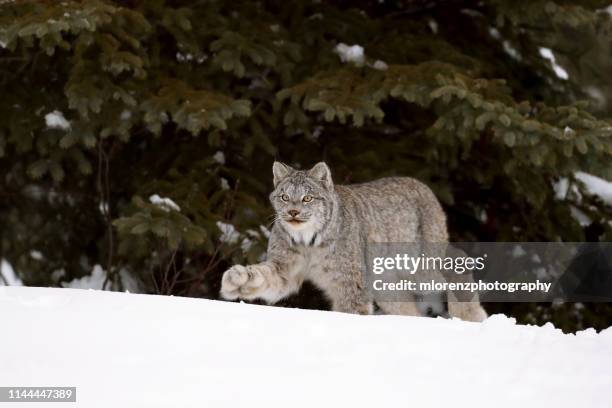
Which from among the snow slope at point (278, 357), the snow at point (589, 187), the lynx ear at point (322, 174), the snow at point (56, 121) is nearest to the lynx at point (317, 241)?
the lynx ear at point (322, 174)

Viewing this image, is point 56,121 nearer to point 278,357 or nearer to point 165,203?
point 165,203

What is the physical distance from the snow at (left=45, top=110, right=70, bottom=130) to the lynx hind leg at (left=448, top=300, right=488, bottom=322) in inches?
134

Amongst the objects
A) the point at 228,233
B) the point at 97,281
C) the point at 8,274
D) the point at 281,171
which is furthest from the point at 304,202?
the point at 8,274

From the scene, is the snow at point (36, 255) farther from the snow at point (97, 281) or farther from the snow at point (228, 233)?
the snow at point (228, 233)

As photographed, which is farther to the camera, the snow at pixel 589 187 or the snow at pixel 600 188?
the snow at pixel 600 188

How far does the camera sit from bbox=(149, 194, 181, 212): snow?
24.6 ft

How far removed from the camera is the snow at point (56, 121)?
7984 millimetres

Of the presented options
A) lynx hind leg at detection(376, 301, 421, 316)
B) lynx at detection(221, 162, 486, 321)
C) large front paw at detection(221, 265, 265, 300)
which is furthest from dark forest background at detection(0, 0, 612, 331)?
large front paw at detection(221, 265, 265, 300)

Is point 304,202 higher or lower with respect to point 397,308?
higher

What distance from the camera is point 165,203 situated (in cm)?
755

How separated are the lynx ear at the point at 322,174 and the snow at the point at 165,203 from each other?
1399mm

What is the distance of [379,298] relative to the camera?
710 cm

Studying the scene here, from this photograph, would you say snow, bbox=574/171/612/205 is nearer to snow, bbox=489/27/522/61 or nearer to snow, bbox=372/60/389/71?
snow, bbox=489/27/522/61

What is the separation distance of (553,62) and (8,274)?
19.8ft
